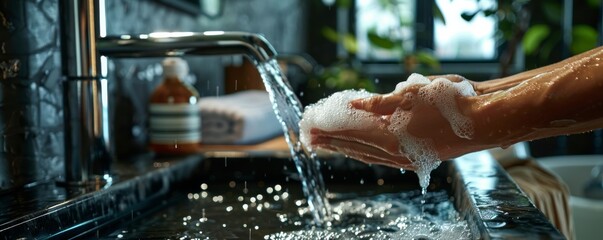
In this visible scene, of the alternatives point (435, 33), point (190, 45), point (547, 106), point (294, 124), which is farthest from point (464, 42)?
point (547, 106)

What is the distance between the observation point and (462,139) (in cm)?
85

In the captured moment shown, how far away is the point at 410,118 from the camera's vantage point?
2.82 feet

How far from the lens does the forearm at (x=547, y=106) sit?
78 cm

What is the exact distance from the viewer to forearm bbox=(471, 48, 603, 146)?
78 centimetres

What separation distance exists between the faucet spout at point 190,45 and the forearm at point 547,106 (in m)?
0.42

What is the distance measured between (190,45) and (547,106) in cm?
59

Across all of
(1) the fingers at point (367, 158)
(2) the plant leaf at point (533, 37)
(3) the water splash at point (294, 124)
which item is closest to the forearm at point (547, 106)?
(1) the fingers at point (367, 158)

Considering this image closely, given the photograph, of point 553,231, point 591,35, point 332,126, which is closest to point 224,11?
point 591,35

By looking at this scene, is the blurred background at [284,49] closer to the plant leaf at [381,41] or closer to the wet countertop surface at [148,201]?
the plant leaf at [381,41]

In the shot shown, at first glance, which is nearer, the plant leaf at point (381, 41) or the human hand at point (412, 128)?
the human hand at point (412, 128)

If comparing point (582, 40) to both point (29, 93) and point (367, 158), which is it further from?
point (29, 93)

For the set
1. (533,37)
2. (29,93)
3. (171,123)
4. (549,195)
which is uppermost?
(533,37)

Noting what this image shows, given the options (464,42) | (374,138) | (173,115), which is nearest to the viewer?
A: (374,138)

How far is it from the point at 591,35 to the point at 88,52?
2.63 metres
